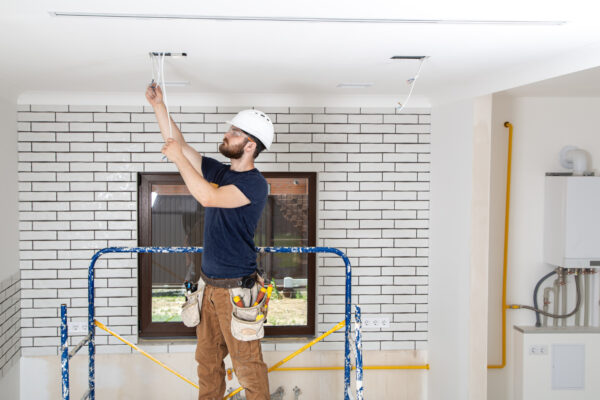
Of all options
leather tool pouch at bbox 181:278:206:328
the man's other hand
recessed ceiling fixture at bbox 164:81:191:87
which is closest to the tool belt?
leather tool pouch at bbox 181:278:206:328

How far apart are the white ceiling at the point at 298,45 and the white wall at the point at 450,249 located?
337 mm

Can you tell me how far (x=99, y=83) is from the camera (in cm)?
339

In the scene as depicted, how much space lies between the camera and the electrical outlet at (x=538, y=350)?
3.88 metres

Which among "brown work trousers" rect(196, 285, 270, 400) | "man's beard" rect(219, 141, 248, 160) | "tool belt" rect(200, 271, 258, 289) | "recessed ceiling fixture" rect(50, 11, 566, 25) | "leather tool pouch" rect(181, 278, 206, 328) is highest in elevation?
"recessed ceiling fixture" rect(50, 11, 566, 25)

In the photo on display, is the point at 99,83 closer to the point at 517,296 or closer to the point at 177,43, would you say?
the point at 177,43

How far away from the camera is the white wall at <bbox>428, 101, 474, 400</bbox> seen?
343 cm

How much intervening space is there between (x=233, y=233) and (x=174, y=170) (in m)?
1.55

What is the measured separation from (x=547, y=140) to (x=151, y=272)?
3.44m

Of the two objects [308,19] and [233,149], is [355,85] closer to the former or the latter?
[233,149]

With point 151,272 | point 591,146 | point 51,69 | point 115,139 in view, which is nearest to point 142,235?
point 151,272

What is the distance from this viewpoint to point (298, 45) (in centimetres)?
228

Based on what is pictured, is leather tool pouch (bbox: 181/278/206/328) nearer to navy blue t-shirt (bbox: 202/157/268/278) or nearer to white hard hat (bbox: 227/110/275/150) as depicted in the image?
navy blue t-shirt (bbox: 202/157/268/278)

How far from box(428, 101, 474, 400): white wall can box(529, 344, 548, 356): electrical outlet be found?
0.73 metres

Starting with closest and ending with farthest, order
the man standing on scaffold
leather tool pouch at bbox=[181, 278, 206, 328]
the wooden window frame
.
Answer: the man standing on scaffold < leather tool pouch at bbox=[181, 278, 206, 328] < the wooden window frame
